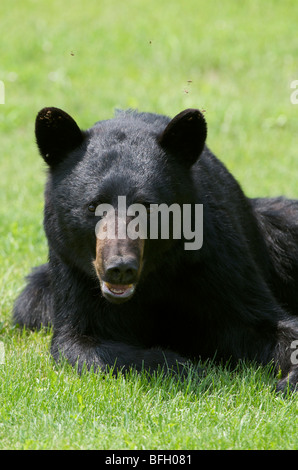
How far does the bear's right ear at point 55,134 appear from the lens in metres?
4.60

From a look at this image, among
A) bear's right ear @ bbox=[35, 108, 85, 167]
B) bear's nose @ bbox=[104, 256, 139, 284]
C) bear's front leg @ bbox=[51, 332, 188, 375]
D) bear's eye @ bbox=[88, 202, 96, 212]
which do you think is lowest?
bear's front leg @ bbox=[51, 332, 188, 375]

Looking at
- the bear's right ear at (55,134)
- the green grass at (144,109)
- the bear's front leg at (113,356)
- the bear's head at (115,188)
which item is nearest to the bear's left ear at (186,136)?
the bear's head at (115,188)

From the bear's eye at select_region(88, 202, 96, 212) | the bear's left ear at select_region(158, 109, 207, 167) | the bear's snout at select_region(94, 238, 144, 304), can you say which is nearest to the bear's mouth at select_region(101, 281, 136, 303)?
the bear's snout at select_region(94, 238, 144, 304)

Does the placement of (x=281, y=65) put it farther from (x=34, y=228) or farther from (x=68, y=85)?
(x=34, y=228)

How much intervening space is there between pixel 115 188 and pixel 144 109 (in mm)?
7467

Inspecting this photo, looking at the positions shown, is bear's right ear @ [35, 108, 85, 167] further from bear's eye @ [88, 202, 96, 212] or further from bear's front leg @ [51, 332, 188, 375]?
bear's front leg @ [51, 332, 188, 375]

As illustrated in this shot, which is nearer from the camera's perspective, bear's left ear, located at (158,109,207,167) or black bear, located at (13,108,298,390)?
black bear, located at (13,108,298,390)

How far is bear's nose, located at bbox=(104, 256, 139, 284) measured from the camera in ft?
13.4

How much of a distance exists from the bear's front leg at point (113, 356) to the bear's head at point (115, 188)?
44 centimetres

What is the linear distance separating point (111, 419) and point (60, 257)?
3.82 ft

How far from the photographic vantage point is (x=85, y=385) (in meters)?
4.39

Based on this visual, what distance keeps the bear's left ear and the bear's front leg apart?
1.10m

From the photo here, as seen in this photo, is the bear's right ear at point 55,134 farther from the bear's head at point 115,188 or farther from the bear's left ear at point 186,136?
the bear's left ear at point 186,136

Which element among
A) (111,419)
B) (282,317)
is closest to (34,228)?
(282,317)
